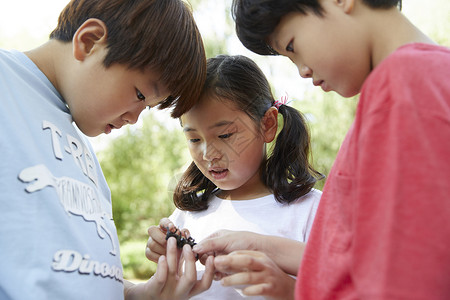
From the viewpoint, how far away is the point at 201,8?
6188 mm

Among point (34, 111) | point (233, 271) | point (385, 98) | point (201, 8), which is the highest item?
point (385, 98)

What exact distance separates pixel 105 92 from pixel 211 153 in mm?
517

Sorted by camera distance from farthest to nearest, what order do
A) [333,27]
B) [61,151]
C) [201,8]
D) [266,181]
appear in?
[201,8] → [266,181] → [61,151] → [333,27]

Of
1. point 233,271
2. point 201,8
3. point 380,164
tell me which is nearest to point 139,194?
point 201,8

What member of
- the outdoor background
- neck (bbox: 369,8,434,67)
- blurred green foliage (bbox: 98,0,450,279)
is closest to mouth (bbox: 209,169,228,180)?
neck (bbox: 369,8,434,67)

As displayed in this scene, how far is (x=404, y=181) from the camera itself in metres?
0.74

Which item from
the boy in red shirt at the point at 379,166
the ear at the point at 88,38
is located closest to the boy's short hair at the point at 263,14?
the boy in red shirt at the point at 379,166

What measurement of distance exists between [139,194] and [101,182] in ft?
19.7

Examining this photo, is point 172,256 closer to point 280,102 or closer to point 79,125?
point 79,125

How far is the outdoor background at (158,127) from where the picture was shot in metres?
5.54

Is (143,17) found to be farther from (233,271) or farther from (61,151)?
(233,271)

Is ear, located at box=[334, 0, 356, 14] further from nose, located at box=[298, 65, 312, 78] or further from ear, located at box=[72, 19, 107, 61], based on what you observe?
ear, located at box=[72, 19, 107, 61]

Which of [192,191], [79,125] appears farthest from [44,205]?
[192,191]

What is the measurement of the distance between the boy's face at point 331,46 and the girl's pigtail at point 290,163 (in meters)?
0.59
